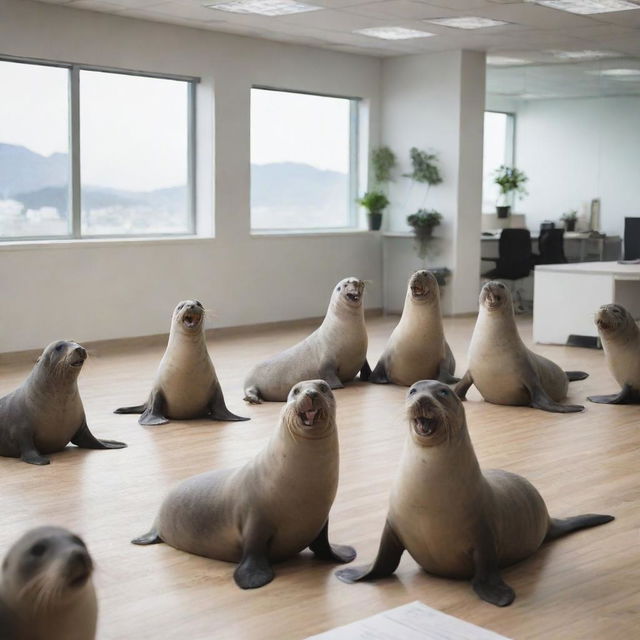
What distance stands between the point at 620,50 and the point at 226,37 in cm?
467

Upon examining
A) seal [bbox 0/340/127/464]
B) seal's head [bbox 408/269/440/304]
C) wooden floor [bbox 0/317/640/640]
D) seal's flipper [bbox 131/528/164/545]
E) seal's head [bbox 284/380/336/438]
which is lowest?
wooden floor [bbox 0/317/640/640]

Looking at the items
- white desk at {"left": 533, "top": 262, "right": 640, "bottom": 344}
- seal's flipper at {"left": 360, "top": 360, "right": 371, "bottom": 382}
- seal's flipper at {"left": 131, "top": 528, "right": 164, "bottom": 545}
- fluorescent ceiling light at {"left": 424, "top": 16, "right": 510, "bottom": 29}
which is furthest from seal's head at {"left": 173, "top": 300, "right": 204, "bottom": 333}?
fluorescent ceiling light at {"left": 424, "top": 16, "right": 510, "bottom": 29}

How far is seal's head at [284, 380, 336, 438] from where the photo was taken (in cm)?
379

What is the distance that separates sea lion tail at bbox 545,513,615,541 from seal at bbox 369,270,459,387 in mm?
3325

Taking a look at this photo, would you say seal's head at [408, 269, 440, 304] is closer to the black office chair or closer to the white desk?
the white desk

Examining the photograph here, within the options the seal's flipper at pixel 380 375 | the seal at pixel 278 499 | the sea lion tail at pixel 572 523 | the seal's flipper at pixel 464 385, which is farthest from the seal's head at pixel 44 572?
the seal's flipper at pixel 380 375

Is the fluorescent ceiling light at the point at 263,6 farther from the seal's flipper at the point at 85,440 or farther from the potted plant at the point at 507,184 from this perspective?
the potted plant at the point at 507,184

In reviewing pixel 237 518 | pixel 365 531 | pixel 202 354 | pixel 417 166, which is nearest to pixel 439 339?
pixel 202 354

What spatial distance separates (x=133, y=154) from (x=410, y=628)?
8145 millimetres

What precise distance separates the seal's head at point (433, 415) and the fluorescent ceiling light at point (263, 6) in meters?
6.60

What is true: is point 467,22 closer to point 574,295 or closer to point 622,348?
point 574,295

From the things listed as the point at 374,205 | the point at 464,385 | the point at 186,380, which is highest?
the point at 374,205

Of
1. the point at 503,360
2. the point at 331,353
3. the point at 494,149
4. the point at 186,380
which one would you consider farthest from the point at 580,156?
the point at 186,380

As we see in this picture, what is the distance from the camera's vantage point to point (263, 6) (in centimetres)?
978
